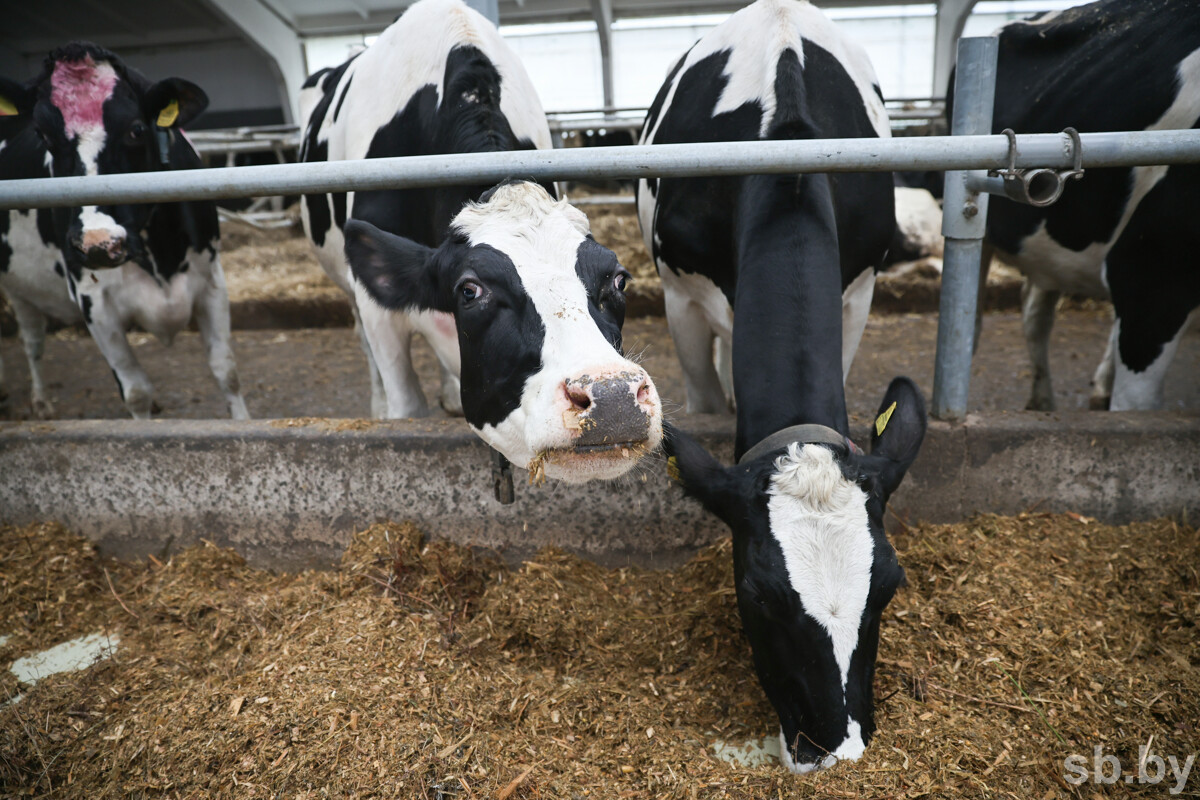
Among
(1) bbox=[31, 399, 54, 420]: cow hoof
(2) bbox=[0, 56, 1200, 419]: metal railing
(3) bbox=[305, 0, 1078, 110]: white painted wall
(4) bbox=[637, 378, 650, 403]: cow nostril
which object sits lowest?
(1) bbox=[31, 399, 54, 420]: cow hoof

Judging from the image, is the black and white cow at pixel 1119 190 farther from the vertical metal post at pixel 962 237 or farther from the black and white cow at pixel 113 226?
the black and white cow at pixel 113 226

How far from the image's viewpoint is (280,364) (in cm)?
645

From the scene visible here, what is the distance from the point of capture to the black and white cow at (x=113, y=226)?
3504 millimetres

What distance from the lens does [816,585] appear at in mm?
1784

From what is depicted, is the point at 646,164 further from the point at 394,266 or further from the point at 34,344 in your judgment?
the point at 34,344

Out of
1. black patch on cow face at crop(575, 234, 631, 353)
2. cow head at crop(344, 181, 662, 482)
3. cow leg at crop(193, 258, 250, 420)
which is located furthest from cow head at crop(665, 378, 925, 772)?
cow leg at crop(193, 258, 250, 420)

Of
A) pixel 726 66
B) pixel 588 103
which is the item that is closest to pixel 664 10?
pixel 588 103

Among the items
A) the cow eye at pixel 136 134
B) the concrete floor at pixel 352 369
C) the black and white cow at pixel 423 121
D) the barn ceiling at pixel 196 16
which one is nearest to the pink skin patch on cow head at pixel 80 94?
the cow eye at pixel 136 134

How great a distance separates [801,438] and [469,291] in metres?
0.93

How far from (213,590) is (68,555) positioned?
0.65 m

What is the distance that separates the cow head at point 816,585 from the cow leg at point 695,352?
4.70 ft

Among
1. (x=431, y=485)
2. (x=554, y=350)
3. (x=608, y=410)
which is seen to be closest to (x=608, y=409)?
(x=608, y=410)

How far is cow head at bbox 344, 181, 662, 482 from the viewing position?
5.49 feet

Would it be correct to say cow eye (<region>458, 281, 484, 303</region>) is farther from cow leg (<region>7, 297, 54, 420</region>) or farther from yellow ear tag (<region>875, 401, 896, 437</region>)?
cow leg (<region>7, 297, 54, 420</region>)
